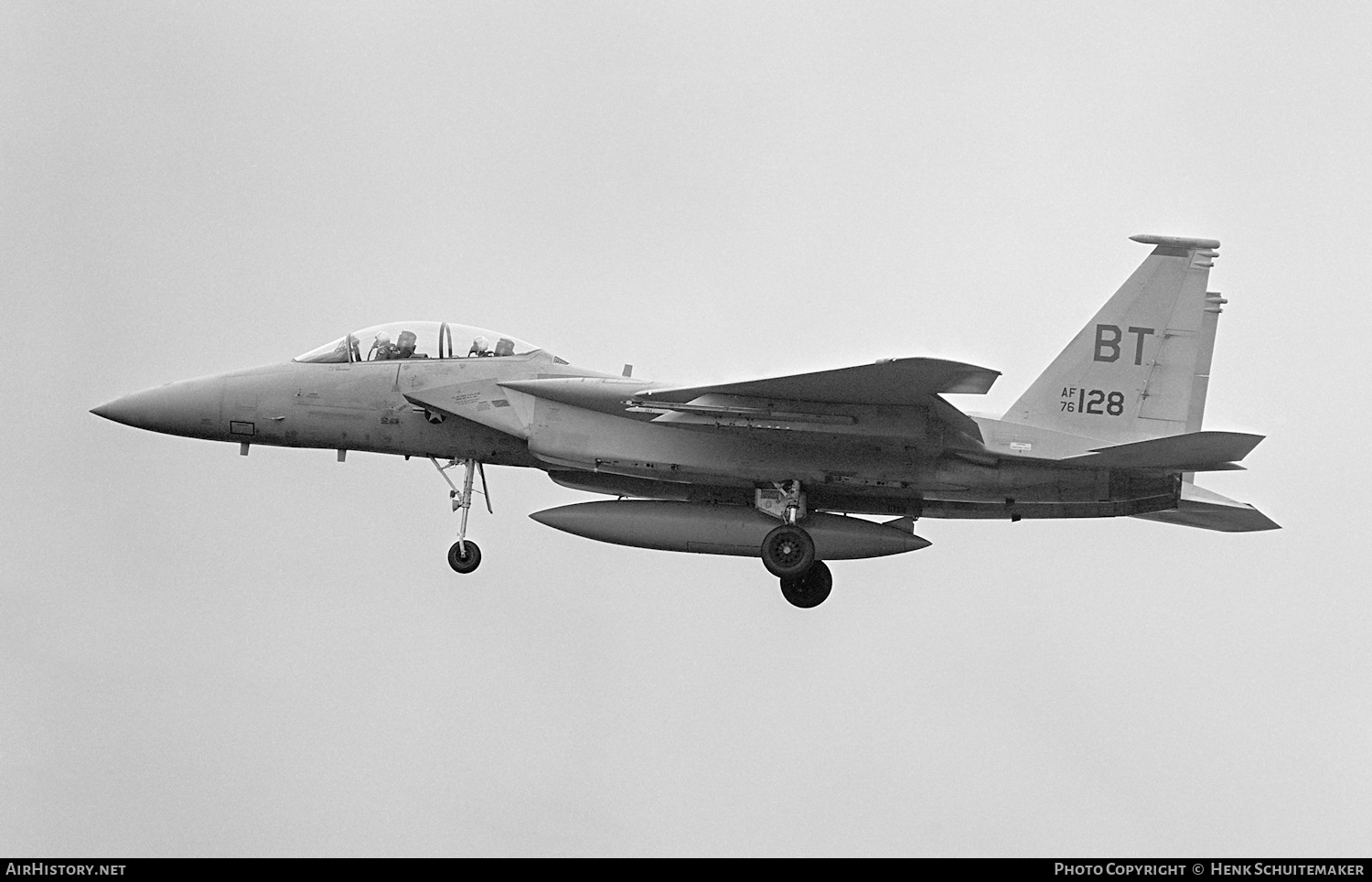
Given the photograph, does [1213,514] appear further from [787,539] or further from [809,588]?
[787,539]

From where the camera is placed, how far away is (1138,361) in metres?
20.4

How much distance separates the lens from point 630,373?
20594mm

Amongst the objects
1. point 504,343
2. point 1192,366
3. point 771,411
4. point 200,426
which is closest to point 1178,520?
point 1192,366

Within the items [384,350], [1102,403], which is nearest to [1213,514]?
[1102,403]

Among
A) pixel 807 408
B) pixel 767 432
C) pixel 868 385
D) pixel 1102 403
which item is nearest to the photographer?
pixel 868 385

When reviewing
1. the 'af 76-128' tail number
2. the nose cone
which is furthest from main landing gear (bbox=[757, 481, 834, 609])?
the nose cone

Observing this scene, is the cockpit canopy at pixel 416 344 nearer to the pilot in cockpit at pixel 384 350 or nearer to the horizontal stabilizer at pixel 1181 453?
the pilot in cockpit at pixel 384 350

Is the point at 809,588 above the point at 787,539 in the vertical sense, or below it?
below

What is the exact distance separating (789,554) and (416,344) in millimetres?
5008

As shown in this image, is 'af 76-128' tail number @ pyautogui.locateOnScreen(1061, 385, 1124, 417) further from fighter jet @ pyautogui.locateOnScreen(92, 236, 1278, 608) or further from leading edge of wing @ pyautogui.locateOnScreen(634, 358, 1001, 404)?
leading edge of wing @ pyautogui.locateOnScreen(634, 358, 1001, 404)
